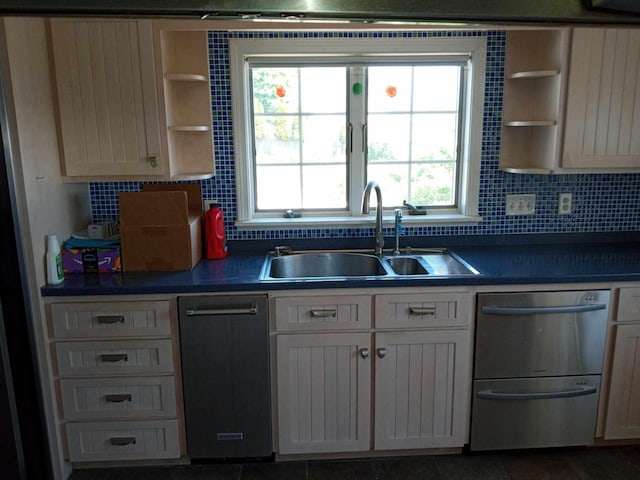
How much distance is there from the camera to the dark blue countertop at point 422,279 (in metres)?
2.00

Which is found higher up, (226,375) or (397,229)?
(397,229)

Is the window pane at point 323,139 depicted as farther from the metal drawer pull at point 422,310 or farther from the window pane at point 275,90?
the metal drawer pull at point 422,310

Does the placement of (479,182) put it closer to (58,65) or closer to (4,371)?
(58,65)

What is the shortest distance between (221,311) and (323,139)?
1107 millimetres

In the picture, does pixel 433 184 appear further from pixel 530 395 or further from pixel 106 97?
pixel 106 97

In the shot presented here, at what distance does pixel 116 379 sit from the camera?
2076 millimetres

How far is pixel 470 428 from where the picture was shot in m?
2.19

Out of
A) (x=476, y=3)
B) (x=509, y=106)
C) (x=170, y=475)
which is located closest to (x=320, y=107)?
(x=509, y=106)

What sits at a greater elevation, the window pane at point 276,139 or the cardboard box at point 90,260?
the window pane at point 276,139

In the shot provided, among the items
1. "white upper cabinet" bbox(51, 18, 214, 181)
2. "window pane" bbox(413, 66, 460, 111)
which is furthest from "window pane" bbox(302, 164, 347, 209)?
"white upper cabinet" bbox(51, 18, 214, 181)

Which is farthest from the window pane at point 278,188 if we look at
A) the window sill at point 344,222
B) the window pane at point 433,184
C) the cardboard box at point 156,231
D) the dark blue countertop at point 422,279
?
the window pane at point 433,184

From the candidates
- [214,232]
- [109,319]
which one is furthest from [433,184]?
[109,319]

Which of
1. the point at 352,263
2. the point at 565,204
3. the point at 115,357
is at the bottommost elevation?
the point at 115,357

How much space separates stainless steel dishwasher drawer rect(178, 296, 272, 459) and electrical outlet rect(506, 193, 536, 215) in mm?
1463
